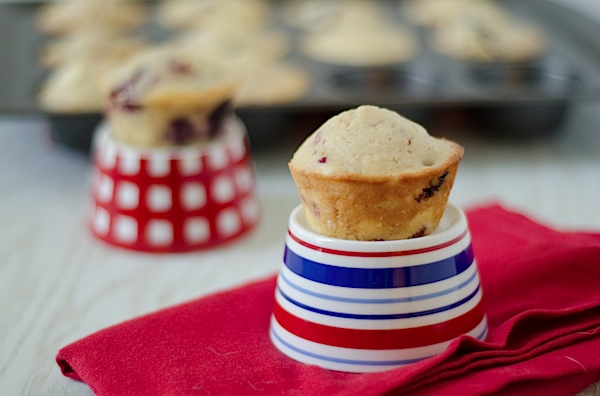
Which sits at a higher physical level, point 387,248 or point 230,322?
point 387,248

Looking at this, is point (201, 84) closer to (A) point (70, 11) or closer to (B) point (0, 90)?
(B) point (0, 90)

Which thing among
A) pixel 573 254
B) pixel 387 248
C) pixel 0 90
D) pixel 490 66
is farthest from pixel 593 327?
pixel 0 90

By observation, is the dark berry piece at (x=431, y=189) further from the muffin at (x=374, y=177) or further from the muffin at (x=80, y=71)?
the muffin at (x=80, y=71)

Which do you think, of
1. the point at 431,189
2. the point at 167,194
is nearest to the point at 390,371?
the point at 431,189

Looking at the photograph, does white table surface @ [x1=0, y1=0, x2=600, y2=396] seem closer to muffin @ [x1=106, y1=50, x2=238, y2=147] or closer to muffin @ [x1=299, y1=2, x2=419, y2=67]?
muffin @ [x1=106, y1=50, x2=238, y2=147]

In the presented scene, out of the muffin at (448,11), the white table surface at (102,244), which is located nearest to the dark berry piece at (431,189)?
the white table surface at (102,244)

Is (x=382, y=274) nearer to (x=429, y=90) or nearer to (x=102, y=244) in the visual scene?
(x=102, y=244)
